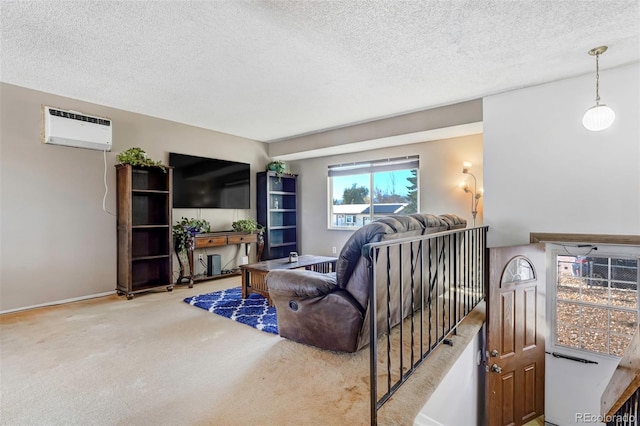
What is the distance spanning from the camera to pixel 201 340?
2.52 meters

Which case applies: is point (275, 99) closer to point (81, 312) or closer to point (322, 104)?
point (322, 104)

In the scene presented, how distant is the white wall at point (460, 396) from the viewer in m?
1.79

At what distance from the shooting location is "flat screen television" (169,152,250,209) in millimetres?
4621

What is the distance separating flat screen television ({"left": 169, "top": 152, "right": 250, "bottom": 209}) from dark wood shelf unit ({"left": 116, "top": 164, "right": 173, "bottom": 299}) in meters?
0.30

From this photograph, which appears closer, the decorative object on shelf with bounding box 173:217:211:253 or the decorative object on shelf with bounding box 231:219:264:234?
the decorative object on shelf with bounding box 173:217:211:253

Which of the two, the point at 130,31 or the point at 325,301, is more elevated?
the point at 130,31

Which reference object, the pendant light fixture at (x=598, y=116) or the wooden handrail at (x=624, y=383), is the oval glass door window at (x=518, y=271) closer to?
the pendant light fixture at (x=598, y=116)

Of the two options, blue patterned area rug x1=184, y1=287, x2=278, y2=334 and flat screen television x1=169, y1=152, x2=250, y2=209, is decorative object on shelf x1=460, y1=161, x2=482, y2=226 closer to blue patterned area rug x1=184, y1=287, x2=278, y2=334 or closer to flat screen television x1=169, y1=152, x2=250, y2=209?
blue patterned area rug x1=184, y1=287, x2=278, y2=334

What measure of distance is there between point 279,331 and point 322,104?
274 cm

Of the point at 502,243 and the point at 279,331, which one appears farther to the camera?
the point at 502,243

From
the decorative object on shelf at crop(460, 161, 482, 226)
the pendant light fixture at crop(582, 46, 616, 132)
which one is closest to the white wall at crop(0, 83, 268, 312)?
the decorative object on shelf at crop(460, 161, 482, 226)

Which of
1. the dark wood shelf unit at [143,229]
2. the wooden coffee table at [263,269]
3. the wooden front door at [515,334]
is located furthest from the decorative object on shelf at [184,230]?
the wooden front door at [515,334]

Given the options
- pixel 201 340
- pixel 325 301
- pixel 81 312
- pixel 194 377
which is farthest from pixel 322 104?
pixel 81 312

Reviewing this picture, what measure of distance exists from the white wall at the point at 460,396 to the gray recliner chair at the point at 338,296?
53 cm
